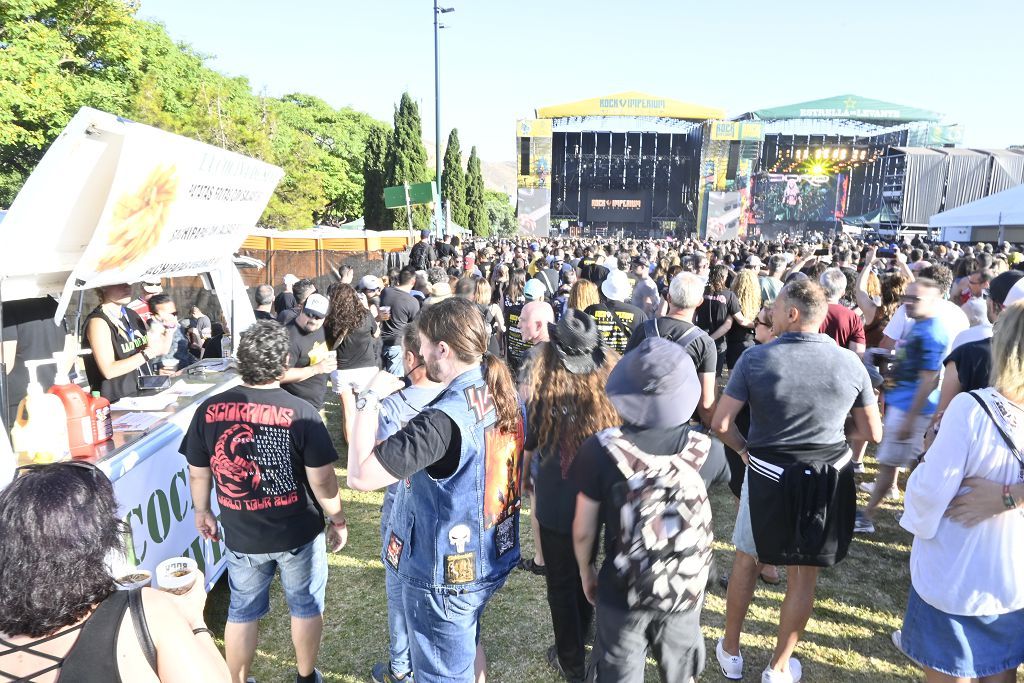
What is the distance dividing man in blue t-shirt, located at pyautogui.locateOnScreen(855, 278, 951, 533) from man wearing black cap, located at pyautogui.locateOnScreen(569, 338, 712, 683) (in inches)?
118

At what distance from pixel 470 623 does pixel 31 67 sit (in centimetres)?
2083

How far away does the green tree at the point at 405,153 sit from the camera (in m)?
34.2

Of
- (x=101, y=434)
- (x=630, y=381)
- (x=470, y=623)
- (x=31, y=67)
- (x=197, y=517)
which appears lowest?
(x=470, y=623)

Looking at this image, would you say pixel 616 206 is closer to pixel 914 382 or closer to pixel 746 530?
pixel 914 382

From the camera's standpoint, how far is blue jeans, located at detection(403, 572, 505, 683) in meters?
2.21

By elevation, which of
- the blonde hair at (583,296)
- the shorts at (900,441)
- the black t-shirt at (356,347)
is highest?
the blonde hair at (583,296)

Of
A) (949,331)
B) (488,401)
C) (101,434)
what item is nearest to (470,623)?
(488,401)

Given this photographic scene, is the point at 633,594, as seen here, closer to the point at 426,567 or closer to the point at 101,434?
the point at 426,567

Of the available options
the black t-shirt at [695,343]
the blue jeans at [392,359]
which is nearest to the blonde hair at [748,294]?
the black t-shirt at [695,343]

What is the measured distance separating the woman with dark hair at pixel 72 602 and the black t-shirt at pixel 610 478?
1.25 metres

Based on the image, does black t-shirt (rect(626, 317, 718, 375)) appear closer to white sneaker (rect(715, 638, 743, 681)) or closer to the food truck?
white sneaker (rect(715, 638, 743, 681))

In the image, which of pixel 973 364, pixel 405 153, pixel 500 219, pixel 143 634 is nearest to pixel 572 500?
pixel 143 634

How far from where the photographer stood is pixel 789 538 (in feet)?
9.07

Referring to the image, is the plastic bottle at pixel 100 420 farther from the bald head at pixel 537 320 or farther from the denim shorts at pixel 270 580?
the bald head at pixel 537 320
